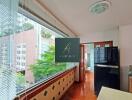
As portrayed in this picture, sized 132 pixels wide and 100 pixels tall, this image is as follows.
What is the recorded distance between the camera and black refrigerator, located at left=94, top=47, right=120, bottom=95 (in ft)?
13.3

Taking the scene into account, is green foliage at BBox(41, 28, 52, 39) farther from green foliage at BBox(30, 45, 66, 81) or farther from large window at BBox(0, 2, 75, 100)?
green foliage at BBox(30, 45, 66, 81)

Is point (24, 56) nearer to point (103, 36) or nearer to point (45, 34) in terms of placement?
point (45, 34)

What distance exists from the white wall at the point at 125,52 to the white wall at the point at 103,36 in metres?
0.54

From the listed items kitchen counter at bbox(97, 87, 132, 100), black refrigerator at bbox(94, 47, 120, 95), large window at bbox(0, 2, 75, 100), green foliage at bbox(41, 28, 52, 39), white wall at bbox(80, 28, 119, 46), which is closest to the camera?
large window at bbox(0, 2, 75, 100)

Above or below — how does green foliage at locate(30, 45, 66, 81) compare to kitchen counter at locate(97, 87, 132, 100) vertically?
above

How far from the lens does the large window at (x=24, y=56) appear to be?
54.5 inches

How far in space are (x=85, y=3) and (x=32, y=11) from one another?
107cm

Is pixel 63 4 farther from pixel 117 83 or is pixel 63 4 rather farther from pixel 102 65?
pixel 117 83

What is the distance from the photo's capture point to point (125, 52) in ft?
14.3

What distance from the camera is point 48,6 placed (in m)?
2.51

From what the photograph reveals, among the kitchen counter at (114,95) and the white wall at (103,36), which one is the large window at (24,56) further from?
the white wall at (103,36)

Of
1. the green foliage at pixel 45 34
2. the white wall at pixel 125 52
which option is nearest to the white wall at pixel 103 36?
the white wall at pixel 125 52

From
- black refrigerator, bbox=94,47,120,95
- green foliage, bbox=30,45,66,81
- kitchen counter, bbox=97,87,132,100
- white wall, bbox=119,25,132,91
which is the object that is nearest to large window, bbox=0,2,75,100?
green foliage, bbox=30,45,66,81

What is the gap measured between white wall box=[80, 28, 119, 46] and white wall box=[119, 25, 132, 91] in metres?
0.54
